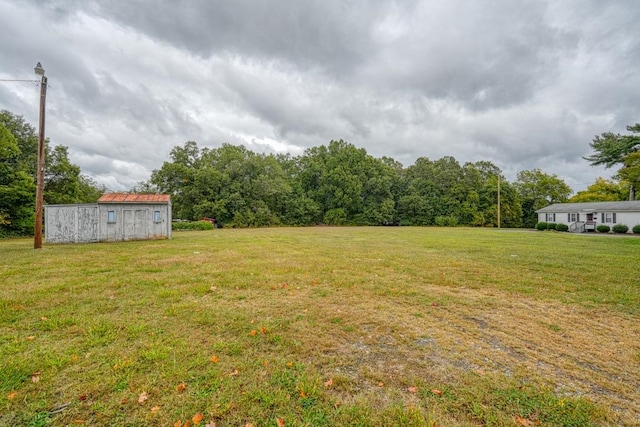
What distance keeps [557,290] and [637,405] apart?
3.96 m

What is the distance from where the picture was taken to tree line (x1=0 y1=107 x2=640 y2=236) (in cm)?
3422

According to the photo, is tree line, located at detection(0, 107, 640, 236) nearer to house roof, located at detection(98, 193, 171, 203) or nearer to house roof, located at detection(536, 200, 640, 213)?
house roof, located at detection(536, 200, 640, 213)

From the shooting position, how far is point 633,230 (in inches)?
851

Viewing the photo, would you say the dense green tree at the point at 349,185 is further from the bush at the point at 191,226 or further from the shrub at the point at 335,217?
the bush at the point at 191,226

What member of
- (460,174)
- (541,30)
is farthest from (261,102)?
(460,174)

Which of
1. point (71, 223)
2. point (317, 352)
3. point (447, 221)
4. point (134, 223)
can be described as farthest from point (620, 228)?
point (71, 223)

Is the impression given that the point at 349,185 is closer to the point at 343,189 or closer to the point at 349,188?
the point at 349,188

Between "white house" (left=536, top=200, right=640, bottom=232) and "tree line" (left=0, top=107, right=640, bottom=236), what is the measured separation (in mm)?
6618

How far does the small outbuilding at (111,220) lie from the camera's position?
1398 centimetres

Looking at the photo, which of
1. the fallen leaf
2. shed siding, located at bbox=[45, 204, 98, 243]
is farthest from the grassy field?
shed siding, located at bbox=[45, 204, 98, 243]

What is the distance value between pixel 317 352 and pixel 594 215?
1418 inches

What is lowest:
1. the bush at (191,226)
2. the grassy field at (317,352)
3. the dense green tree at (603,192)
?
the grassy field at (317,352)

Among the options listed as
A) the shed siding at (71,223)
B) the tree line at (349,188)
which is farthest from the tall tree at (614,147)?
the shed siding at (71,223)

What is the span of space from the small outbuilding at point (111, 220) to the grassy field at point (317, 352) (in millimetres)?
10162
